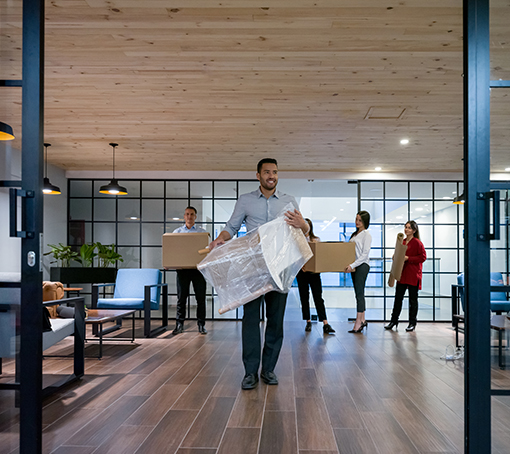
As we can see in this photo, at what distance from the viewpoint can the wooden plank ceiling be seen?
2.39 metres

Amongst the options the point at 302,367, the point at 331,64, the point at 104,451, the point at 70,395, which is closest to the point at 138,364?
the point at 70,395

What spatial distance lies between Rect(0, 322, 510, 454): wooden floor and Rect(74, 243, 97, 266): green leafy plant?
248 cm

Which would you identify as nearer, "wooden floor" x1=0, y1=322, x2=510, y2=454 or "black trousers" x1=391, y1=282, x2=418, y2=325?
"wooden floor" x1=0, y1=322, x2=510, y2=454

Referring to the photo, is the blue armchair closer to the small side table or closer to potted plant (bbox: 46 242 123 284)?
the small side table

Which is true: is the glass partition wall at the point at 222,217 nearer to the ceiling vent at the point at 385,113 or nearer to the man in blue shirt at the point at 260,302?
the ceiling vent at the point at 385,113

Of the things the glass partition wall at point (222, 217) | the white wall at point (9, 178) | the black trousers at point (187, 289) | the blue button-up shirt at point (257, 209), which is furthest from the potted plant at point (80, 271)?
the white wall at point (9, 178)

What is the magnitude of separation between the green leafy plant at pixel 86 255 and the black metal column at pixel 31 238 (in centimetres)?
523

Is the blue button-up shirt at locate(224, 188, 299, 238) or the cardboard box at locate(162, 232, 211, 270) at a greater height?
the blue button-up shirt at locate(224, 188, 299, 238)

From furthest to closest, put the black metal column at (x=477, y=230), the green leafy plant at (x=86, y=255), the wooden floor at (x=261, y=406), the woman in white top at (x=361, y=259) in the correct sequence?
the green leafy plant at (x=86, y=255)
the woman in white top at (x=361, y=259)
the wooden floor at (x=261, y=406)
the black metal column at (x=477, y=230)

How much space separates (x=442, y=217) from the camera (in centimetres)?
693

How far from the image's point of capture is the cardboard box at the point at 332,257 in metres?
4.16

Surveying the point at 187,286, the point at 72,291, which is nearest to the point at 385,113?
the point at 187,286

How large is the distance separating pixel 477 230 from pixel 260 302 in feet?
5.24

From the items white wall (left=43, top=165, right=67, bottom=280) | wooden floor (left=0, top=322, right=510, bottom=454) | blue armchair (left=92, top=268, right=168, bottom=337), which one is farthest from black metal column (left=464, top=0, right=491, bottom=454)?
white wall (left=43, top=165, right=67, bottom=280)
